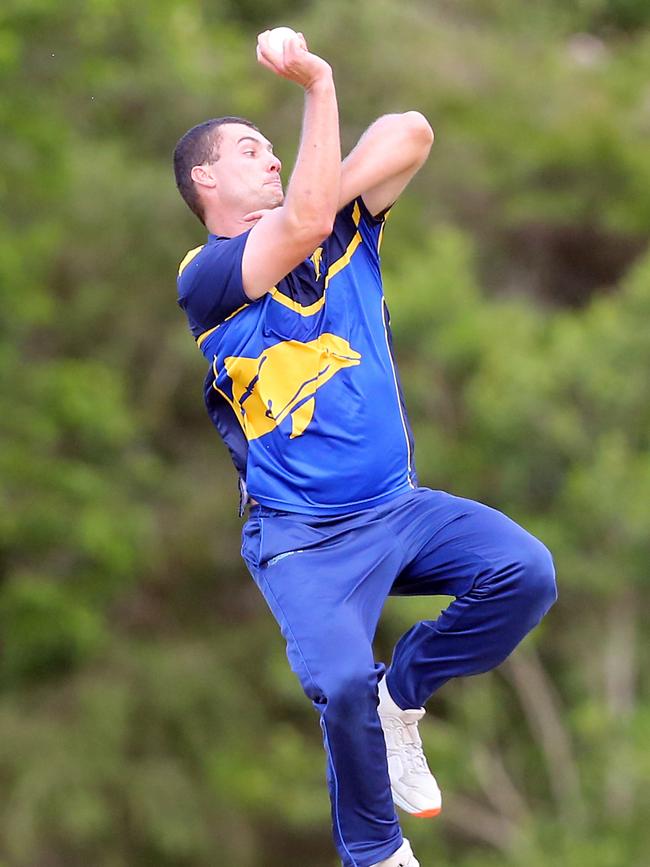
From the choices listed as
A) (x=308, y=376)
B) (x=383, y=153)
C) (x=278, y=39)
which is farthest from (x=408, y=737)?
(x=278, y=39)

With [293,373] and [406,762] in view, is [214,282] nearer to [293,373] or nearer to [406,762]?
[293,373]

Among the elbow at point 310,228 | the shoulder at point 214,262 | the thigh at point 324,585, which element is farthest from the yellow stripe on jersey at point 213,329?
the thigh at point 324,585

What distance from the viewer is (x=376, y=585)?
177 inches

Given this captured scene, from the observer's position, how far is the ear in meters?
4.61

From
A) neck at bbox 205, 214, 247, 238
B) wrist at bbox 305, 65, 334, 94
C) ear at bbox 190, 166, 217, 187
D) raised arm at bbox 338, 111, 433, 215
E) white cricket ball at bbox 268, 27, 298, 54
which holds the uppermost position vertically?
white cricket ball at bbox 268, 27, 298, 54

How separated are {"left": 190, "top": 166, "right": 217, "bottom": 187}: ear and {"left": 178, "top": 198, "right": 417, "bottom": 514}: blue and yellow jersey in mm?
166

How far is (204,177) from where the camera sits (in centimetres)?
462

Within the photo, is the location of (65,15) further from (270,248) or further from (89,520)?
(270,248)

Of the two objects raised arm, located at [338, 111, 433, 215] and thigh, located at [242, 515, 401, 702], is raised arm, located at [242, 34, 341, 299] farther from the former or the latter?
thigh, located at [242, 515, 401, 702]

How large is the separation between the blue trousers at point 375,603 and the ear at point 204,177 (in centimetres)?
98

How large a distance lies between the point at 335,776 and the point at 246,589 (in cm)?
1666

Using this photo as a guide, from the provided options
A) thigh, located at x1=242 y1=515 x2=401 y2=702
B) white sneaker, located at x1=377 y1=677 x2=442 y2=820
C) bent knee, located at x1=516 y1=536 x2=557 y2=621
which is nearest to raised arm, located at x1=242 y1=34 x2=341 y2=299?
thigh, located at x1=242 y1=515 x2=401 y2=702

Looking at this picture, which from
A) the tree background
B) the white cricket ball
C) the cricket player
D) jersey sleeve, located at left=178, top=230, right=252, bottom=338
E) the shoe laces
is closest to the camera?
the white cricket ball

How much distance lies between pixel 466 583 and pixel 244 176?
1352 mm
